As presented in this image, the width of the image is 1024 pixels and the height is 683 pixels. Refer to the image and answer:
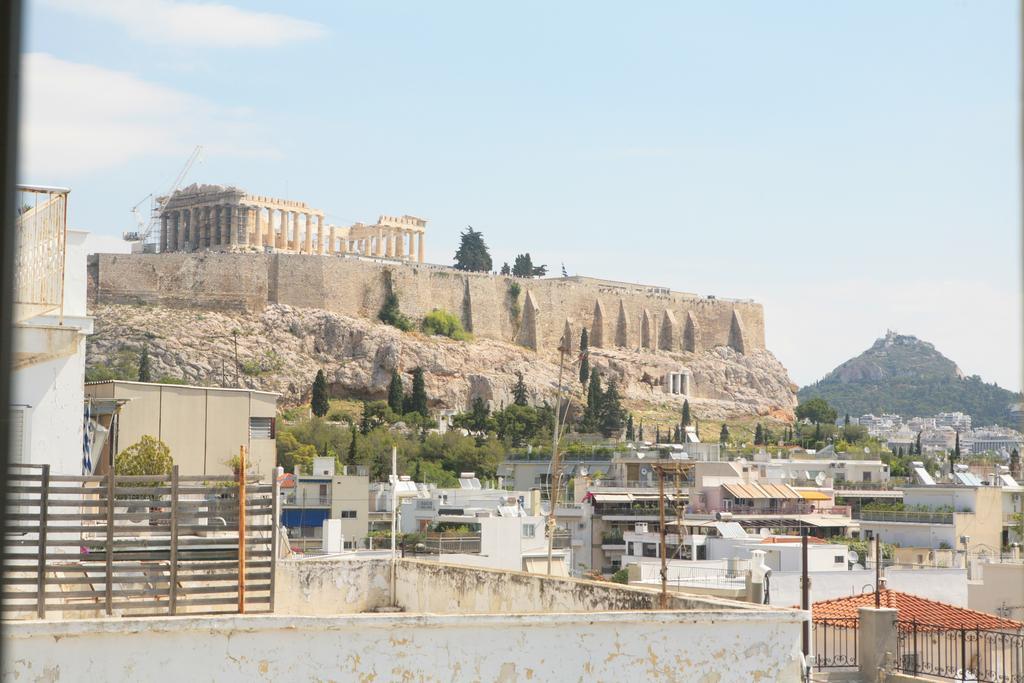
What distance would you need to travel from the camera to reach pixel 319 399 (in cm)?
6381

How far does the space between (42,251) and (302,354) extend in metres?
58.9

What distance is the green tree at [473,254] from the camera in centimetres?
8406

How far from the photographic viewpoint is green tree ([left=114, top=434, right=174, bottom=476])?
65.7 ft

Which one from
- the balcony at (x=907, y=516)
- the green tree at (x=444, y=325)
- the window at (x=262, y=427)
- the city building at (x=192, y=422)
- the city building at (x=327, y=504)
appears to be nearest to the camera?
the city building at (x=192, y=422)

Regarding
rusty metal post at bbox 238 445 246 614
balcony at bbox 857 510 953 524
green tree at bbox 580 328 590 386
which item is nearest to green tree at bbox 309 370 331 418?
green tree at bbox 580 328 590 386

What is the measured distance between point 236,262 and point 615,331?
24321 millimetres

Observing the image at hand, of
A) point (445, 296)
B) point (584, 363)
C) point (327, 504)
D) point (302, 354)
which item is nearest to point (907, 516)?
point (327, 504)

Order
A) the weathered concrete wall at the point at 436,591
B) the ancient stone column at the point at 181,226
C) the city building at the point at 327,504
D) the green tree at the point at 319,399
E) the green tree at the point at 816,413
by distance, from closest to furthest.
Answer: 1. the weathered concrete wall at the point at 436,591
2. the city building at the point at 327,504
3. the green tree at the point at 319,399
4. the ancient stone column at the point at 181,226
5. the green tree at the point at 816,413

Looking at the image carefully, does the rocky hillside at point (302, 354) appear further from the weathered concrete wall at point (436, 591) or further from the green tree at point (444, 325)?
the weathered concrete wall at point (436, 591)

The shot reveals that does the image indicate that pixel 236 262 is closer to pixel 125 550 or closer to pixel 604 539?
pixel 604 539

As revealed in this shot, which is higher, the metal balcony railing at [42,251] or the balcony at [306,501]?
the metal balcony railing at [42,251]

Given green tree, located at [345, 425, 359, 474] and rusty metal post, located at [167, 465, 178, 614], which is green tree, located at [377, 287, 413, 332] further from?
rusty metal post, located at [167, 465, 178, 614]

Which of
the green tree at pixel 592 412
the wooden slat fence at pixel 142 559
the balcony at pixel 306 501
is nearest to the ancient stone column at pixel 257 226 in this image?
the green tree at pixel 592 412

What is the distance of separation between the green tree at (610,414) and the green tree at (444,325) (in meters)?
10.0
